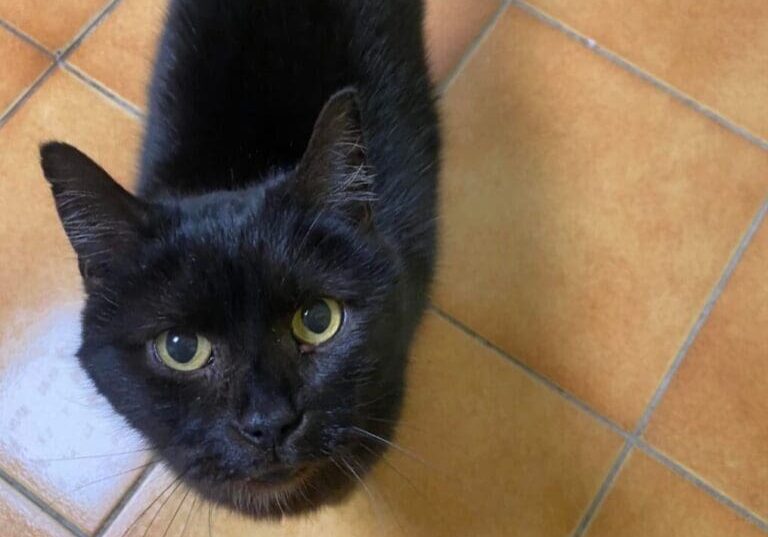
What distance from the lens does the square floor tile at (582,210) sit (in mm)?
1150

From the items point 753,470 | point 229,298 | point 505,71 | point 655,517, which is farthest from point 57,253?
point 753,470

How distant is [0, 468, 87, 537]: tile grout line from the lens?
1034 mm

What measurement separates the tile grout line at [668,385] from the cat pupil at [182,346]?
587 millimetres

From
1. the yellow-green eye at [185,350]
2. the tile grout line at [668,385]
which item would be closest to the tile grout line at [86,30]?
the yellow-green eye at [185,350]

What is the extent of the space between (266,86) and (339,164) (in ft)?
0.75

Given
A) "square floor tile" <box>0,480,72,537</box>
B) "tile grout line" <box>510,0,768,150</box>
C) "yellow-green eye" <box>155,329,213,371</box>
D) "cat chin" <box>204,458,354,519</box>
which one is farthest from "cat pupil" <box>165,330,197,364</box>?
"tile grout line" <box>510,0,768,150</box>

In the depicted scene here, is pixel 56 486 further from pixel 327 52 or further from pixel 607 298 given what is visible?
pixel 607 298

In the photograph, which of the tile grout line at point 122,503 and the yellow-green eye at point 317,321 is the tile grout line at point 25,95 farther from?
the yellow-green eye at point 317,321

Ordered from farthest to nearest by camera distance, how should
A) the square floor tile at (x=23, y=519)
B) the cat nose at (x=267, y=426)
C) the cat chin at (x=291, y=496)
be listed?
the square floor tile at (x=23, y=519), the cat chin at (x=291, y=496), the cat nose at (x=267, y=426)

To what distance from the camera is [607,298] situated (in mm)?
1169

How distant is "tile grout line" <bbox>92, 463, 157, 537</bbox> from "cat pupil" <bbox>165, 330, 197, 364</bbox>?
396 mm

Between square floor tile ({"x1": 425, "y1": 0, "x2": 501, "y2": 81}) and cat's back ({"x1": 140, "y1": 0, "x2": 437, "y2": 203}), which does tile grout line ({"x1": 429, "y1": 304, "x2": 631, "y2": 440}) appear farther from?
square floor tile ({"x1": 425, "y1": 0, "x2": 501, "y2": 81})

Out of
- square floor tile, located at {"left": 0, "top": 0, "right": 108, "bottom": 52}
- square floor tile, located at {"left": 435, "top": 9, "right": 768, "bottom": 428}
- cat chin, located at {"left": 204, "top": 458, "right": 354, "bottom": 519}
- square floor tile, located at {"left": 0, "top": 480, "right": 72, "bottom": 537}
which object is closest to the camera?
cat chin, located at {"left": 204, "top": 458, "right": 354, "bottom": 519}

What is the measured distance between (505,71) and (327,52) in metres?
0.40
